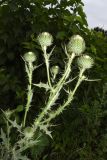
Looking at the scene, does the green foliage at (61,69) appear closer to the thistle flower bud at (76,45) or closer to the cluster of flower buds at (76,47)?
the cluster of flower buds at (76,47)

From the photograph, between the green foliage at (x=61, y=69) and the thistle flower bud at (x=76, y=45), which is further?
the green foliage at (x=61, y=69)

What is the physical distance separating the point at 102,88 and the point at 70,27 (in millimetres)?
823

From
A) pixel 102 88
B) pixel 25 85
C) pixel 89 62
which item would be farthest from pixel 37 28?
pixel 89 62

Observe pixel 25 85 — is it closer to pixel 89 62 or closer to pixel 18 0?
pixel 18 0

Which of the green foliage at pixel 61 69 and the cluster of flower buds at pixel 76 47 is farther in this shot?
the green foliage at pixel 61 69

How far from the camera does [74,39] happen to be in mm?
4348

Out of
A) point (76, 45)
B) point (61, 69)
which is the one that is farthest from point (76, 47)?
point (61, 69)

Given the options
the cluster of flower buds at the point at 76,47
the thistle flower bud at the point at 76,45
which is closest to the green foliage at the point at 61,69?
the cluster of flower buds at the point at 76,47

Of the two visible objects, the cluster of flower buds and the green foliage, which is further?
the green foliage

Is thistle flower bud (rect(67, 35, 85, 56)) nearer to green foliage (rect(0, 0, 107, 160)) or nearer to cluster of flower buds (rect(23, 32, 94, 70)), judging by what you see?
cluster of flower buds (rect(23, 32, 94, 70))

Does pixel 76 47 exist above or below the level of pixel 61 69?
above

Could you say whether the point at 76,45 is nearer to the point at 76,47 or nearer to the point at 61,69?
the point at 76,47

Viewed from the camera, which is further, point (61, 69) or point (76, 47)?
point (61, 69)

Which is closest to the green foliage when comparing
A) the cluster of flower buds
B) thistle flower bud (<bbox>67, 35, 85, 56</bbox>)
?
the cluster of flower buds
